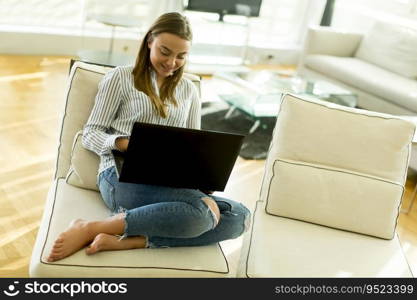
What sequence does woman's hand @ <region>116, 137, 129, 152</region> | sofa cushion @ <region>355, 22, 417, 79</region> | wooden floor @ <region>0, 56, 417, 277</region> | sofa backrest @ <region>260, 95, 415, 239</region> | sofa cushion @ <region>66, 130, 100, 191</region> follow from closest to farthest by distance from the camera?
woman's hand @ <region>116, 137, 129, 152</region> < sofa cushion @ <region>66, 130, 100, 191</region> < sofa backrest @ <region>260, 95, 415, 239</region> < wooden floor @ <region>0, 56, 417, 277</region> < sofa cushion @ <region>355, 22, 417, 79</region>

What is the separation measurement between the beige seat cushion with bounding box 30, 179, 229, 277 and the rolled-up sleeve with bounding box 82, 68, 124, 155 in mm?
202

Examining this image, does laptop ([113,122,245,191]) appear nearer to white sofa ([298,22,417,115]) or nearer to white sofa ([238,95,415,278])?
white sofa ([238,95,415,278])

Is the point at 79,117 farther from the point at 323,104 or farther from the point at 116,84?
the point at 323,104

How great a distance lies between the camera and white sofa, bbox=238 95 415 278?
197cm

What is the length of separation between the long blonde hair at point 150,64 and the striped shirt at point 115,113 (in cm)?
2

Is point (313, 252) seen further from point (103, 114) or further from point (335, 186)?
point (103, 114)

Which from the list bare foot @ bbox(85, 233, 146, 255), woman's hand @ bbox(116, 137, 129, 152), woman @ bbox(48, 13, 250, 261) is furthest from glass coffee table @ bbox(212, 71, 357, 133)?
bare foot @ bbox(85, 233, 146, 255)

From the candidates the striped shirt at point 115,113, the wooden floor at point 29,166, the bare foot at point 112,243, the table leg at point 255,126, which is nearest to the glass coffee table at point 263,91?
the table leg at point 255,126

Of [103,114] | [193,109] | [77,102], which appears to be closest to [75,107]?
[77,102]

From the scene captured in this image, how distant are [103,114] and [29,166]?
1.12 meters

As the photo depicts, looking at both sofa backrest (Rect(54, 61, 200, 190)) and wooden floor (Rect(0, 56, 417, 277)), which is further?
wooden floor (Rect(0, 56, 417, 277))

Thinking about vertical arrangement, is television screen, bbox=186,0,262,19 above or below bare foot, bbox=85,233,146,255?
above

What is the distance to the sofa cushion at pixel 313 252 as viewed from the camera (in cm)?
180

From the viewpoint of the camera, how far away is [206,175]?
1771 millimetres
